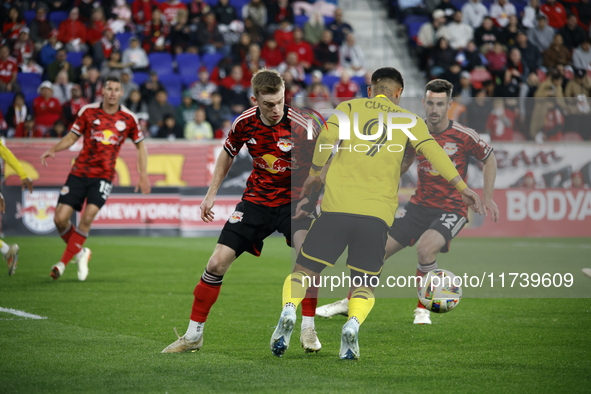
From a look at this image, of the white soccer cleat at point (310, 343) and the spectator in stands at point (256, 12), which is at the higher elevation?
the spectator in stands at point (256, 12)

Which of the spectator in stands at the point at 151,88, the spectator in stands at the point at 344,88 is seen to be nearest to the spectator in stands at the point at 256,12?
the spectator in stands at the point at 344,88

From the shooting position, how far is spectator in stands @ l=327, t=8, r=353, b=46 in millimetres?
22250

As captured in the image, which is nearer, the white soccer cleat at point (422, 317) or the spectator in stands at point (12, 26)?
the white soccer cleat at point (422, 317)

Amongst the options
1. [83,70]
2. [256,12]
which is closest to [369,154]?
[83,70]

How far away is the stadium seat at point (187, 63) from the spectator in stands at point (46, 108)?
385 centimetres

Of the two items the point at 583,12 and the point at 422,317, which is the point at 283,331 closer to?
the point at 422,317

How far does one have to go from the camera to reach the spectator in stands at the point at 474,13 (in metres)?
23.1

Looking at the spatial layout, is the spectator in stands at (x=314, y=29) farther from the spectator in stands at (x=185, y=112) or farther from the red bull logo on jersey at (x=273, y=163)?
the red bull logo on jersey at (x=273, y=163)

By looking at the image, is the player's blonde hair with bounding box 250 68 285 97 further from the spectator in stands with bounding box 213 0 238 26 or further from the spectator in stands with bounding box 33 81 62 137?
the spectator in stands with bounding box 213 0 238 26

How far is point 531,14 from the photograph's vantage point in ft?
78.2

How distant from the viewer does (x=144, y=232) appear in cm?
1764

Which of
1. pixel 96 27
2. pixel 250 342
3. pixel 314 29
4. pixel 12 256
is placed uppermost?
pixel 314 29

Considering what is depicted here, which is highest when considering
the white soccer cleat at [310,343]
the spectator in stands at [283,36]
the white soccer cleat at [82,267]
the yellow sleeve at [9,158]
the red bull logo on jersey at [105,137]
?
the spectator in stands at [283,36]

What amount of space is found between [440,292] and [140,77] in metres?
14.7
